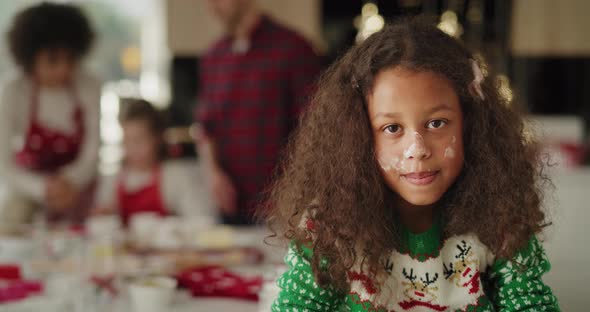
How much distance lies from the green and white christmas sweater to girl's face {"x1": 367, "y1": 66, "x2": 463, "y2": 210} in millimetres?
111

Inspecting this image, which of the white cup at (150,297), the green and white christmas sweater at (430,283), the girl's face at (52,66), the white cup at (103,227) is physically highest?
the girl's face at (52,66)

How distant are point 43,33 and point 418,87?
186cm

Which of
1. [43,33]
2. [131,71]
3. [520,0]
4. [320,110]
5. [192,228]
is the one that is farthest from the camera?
[131,71]

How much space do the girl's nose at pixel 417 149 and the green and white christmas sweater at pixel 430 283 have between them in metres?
0.16

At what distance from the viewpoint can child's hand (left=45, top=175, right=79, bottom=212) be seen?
2.42 meters

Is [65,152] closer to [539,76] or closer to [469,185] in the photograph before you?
[469,185]

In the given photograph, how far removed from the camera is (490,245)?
107cm

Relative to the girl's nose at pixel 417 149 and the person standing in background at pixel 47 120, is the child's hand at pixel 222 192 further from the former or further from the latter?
the girl's nose at pixel 417 149

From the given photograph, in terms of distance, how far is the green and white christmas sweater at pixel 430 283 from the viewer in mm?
1058

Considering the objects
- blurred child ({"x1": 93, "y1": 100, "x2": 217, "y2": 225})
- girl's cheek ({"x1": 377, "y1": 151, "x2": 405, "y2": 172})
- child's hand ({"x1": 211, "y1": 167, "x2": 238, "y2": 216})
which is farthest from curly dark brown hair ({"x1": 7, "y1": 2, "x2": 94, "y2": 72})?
girl's cheek ({"x1": 377, "y1": 151, "x2": 405, "y2": 172})

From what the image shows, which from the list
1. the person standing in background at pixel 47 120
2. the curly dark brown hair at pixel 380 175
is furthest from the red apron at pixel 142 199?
the curly dark brown hair at pixel 380 175

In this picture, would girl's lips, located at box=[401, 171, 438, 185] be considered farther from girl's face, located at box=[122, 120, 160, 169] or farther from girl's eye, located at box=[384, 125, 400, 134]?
girl's face, located at box=[122, 120, 160, 169]

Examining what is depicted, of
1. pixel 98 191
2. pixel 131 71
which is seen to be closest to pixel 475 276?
pixel 98 191

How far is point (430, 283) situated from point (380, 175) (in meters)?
0.19
